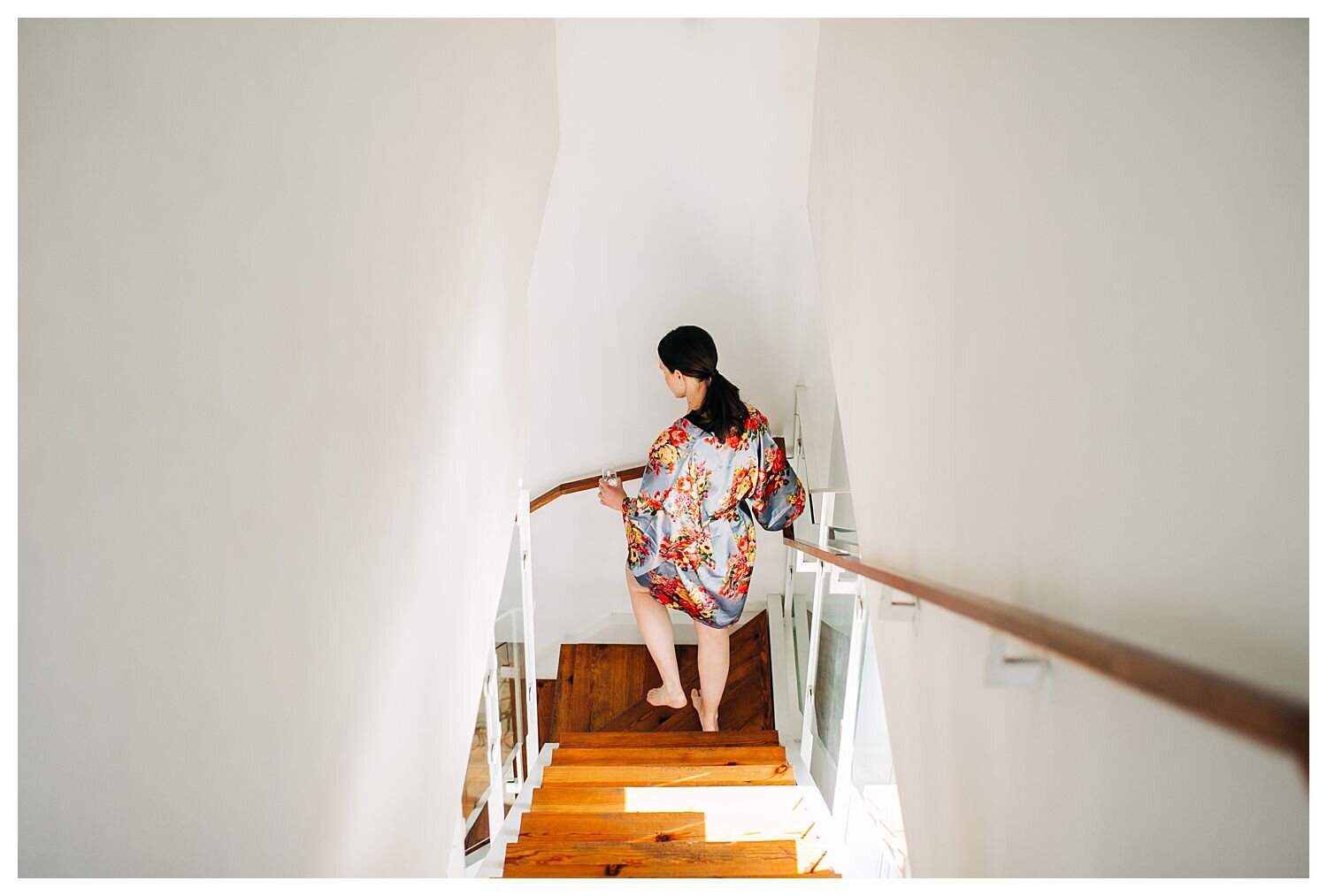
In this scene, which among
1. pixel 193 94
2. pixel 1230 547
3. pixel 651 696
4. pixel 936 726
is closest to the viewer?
pixel 1230 547

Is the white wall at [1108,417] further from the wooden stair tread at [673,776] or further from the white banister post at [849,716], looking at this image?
the wooden stair tread at [673,776]

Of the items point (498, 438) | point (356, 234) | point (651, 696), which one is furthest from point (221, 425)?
point (651, 696)

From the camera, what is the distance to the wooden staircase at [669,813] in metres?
2.42

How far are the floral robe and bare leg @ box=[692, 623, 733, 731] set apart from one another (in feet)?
Answer: 0.20

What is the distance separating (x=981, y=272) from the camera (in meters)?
1.17

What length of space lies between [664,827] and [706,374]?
5.52ft

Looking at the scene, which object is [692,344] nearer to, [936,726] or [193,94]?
[936,726]

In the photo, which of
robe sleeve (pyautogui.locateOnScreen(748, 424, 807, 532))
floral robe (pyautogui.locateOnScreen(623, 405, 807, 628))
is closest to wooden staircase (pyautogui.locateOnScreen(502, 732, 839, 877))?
floral robe (pyautogui.locateOnScreen(623, 405, 807, 628))

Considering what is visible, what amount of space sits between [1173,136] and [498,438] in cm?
202

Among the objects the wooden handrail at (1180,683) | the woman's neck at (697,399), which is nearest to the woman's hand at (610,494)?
the woman's neck at (697,399)

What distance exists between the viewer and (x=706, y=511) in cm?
354

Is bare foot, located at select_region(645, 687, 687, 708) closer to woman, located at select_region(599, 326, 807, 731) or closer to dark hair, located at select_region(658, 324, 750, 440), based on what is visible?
woman, located at select_region(599, 326, 807, 731)

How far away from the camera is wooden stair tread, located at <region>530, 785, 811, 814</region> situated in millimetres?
2914

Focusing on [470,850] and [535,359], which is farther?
[535,359]
